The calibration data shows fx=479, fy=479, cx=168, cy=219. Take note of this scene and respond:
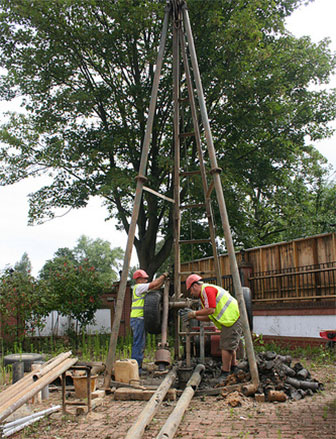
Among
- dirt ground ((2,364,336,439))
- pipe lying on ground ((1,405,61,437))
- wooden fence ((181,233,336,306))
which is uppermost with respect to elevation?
wooden fence ((181,233,336,306))

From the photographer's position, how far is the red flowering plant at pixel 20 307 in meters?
13.2

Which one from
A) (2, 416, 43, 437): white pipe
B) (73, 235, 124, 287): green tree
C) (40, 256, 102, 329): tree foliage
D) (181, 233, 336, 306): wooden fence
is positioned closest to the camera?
(2, 416, 43, 437): white pipe

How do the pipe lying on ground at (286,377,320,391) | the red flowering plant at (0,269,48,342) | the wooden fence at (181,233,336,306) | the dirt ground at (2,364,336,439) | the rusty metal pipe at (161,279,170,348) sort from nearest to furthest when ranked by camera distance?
the dirt ground at (2,364,336,439) < the pipe lying on ground at (286,377,320,391) < the rusty metal pipe at (161,279,170,348) < the wooden fence at (181,233,336,306) < the red flowering plant at (0,269,48,342)

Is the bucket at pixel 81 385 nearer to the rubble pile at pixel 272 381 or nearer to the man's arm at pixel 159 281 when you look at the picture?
the rubble pile at pixel 272 381

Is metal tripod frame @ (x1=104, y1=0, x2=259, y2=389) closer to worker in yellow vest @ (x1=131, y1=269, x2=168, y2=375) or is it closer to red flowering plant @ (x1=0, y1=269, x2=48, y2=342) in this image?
worker in yellow vest @ (x1=131, y1=269, x2=168, y2=375)

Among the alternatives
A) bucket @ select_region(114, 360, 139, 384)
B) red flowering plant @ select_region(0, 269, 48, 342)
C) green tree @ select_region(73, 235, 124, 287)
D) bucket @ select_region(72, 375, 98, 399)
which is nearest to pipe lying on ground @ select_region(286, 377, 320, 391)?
bucket @ select_region(114, 360, 139, 384)

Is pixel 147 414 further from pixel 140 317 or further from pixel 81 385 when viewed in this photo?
pixel 140 317

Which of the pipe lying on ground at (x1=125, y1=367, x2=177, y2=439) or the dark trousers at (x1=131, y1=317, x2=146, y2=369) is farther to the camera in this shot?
the dark trousers at (x1=131, y1=317, x2=146, y2=369)

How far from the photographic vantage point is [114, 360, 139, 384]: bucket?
775cm

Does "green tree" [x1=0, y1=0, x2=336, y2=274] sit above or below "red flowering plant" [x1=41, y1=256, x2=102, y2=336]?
above

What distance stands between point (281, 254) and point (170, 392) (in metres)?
8.38

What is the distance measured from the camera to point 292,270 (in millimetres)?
13797

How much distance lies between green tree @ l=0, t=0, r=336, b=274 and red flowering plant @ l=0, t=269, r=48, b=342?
150 inches

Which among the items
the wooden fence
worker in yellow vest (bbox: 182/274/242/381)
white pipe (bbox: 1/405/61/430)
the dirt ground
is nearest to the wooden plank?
the dirt ground
